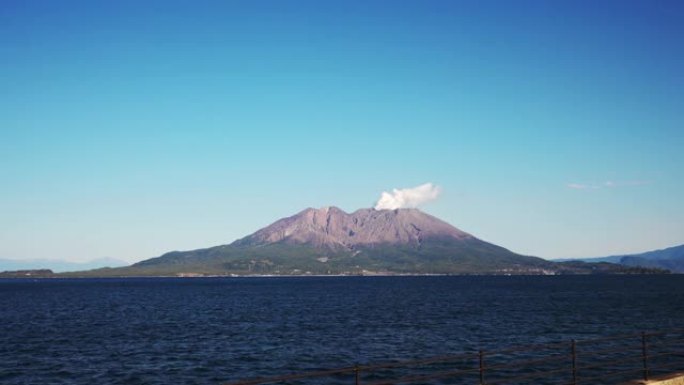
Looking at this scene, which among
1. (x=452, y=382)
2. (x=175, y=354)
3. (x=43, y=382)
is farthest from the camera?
(x=175, y=354)

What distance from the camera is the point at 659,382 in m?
19.5

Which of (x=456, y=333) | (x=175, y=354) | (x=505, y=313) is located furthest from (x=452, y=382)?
(x=505, y=313)

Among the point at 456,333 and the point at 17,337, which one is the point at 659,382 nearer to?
the point at 456,333

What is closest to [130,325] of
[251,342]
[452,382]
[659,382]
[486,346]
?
[251,342]

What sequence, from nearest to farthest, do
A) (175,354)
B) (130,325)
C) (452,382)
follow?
(452,382), (175,354), (130,325)

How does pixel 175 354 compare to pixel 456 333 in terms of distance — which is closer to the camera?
pixel 175 354

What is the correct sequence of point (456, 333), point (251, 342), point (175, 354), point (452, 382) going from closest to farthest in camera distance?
point (452, 382)
point (175, 354)
point (251, 342)
point (456, 333)

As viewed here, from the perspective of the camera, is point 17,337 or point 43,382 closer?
point 43,382

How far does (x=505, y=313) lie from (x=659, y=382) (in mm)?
72266

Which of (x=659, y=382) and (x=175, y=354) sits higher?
(x=659, y=382)

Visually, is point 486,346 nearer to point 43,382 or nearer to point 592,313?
point 43,382

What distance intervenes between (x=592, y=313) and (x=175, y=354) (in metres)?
60.5

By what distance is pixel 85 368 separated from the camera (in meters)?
44.8

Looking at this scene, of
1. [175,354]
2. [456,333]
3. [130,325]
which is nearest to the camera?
[175,354]
